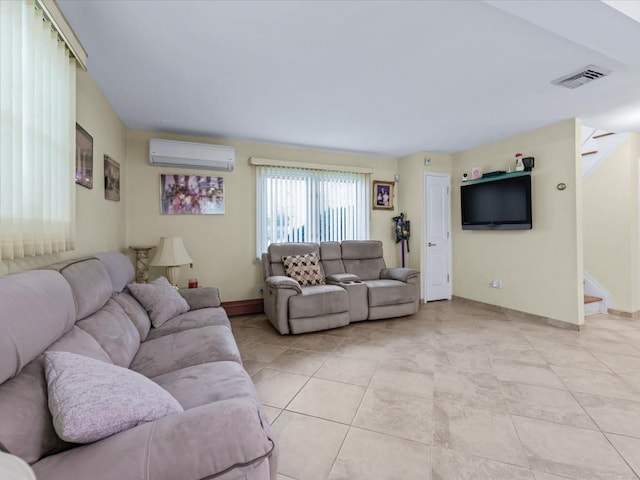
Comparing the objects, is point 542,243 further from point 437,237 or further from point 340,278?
point 340,278

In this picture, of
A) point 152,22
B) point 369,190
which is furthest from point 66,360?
point 369,190

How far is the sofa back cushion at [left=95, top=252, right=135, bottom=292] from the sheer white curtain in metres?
0.25

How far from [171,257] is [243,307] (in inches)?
48.3

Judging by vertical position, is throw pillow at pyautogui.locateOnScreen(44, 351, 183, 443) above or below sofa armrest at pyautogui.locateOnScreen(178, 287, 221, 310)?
above

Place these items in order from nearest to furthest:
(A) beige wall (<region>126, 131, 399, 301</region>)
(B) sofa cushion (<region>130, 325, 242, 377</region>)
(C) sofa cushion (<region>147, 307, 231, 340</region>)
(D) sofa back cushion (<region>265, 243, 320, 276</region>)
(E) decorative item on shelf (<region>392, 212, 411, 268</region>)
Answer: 1. (B) sofa cushion (<region>130, 325, 242, 377</region>)
2. (C) sofa cushion (<region>147, 307, 231, 340</region>)
3. (A) beige wall (<region>126, 131, 399, 301</region>)
4. (D) sofa back cushion (<region>265, 243, 320, 276</region>)
5. (E) decorative item on shelf (<region>392, 212, 411, 268</region>)

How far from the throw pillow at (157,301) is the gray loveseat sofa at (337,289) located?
1084 millimetres

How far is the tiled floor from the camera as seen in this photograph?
4.55ft

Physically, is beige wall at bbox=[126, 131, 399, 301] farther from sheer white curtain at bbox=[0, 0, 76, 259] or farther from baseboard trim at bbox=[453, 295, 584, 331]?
baseboard trim at bbox=[453, 295, 584, 331]

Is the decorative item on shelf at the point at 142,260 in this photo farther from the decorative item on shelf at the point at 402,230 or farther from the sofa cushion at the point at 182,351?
the decorative item on shelf at the point at 402,230

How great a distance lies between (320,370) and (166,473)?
5.76 ft

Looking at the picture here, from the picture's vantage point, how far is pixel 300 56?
206 centimetres

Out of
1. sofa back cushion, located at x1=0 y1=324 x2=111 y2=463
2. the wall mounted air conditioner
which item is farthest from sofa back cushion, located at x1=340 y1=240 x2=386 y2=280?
sofa back cushion, located at x1=0 y1=324 x2=111 y2=463

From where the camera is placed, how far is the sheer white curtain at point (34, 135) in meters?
1.20

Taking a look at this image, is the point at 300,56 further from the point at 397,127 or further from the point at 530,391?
the point at 530,391
